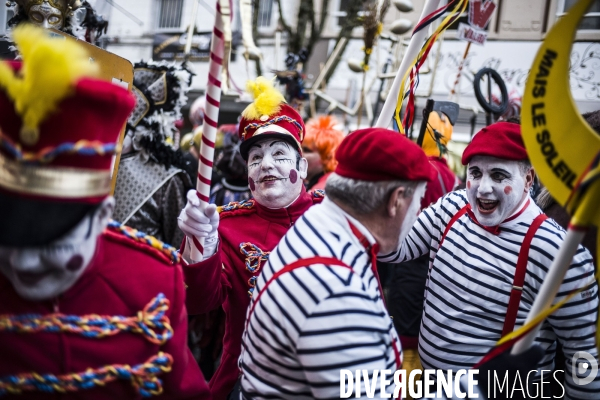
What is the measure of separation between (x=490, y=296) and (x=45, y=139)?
1.95 metres

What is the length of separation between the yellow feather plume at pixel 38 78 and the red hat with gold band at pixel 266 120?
1.59 metres

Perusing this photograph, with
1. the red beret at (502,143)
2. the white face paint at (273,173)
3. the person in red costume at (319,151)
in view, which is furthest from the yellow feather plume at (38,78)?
the person in red costume at (319,151)

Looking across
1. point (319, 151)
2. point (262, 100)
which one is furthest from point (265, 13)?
point (262, 100)

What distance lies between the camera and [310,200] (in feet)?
10.3

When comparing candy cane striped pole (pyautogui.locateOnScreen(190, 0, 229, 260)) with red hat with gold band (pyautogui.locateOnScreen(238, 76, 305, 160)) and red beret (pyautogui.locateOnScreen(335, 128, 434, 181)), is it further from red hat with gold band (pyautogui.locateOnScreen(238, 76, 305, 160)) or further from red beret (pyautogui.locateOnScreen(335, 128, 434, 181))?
red hat with gold band (pyautogui.locateOnScreen(238, 76, 305, 160))

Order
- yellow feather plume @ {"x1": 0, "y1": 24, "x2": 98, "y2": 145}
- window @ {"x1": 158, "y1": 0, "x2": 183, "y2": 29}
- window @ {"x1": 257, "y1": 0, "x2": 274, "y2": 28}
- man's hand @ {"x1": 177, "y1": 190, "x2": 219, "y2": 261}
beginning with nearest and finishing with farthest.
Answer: yellow feather plume @ {"x1": 0, "y1": 24, "x2": 98, "y2": 145} → man's hand @ {"x1": 177, "y1": 190, "x2": 219, "y2": 261} → window @ {"x1": 257, "y1": 0, "x2": 274, "y2": 28} → window @ {"x1": 158, "y1": 0, "x2": 183, "y2": 29}

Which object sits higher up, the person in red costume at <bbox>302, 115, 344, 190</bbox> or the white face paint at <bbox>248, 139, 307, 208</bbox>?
the white face paint at <bbox>248, 139, 307, 208</bbox>

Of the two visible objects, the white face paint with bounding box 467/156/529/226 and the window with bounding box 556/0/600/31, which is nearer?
the white face paint with bounding box 467/156/529/226

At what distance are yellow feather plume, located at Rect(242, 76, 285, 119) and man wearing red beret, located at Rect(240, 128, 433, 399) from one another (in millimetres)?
1127

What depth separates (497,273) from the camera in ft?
8.48

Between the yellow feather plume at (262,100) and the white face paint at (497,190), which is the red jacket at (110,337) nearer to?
the yellow feather plume at (262,100)

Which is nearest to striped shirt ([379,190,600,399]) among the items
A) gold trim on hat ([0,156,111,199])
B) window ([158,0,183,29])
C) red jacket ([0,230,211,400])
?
red jacket ([0,230,211,400])

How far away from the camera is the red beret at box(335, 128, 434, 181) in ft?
6.16

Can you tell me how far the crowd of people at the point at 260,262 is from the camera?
146 centimetres
